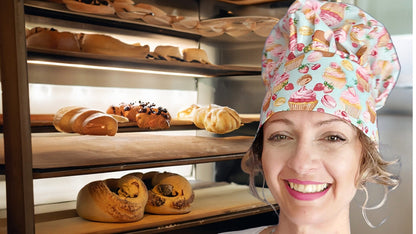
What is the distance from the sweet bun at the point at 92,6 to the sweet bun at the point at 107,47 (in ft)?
0.31

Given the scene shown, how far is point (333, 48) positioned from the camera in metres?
1.00

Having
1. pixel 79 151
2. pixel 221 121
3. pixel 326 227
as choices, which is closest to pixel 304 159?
pixel 326 227

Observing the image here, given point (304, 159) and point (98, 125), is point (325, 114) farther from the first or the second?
point (98, 125)

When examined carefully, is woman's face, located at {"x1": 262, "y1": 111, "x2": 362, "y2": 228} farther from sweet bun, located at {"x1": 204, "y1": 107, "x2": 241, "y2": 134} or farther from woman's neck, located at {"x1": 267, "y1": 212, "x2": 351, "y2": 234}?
sweet bun, located at {"x1": 204, "y1": 107, "x2": 241, "y2": 134}

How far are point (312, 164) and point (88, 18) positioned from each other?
1.32 m

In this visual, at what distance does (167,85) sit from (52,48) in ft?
2.32

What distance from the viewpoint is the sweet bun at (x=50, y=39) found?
1558mm

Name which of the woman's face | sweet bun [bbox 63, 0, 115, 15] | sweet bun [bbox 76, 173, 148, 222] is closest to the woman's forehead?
the woman's face

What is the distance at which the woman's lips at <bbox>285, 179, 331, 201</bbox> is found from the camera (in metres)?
0.94

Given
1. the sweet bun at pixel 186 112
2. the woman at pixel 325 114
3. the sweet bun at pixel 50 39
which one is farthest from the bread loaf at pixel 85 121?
the woman at pixel 325 114

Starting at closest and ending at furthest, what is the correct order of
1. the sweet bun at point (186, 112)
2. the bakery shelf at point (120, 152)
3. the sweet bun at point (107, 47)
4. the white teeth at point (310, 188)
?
the white teeth at point (310, 188) < the bakery shelf at point (120, 152) < the sweet bun at point (107, 47) < the sweet bun at point (186, 112)

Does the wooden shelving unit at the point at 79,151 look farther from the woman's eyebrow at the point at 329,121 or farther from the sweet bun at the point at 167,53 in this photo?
the woman's eyebrow at the point at 329,121

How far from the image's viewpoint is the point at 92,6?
1.72 m

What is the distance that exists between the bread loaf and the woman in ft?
2.55
